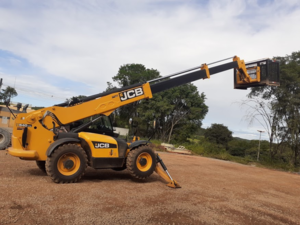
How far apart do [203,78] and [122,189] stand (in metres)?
4.47

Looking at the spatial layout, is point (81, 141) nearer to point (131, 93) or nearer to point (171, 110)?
point (131, 93)

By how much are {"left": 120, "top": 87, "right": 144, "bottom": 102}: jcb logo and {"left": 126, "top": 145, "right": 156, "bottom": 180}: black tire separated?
1457mm

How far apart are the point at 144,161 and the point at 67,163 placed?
2064 mm

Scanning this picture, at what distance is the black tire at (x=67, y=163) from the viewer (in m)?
5.60

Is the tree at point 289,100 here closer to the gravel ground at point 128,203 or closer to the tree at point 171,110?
the gravel ground at point 128,203

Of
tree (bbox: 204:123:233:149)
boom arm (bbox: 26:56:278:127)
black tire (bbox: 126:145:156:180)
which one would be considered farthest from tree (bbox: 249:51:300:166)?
A: tree (bbox: 204:123:233:149)

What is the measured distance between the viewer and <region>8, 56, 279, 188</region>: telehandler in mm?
5805

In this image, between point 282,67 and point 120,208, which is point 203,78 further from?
point 282,67

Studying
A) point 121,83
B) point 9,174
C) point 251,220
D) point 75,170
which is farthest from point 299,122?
point 121,83

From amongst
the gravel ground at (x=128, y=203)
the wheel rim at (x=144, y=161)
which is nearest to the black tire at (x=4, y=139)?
the gravel ground at (x=128, y=203)

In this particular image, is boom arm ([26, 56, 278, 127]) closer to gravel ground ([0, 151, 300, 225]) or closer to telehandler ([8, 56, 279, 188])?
telehandler ([8, 56, 279, 188])

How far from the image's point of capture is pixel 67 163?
5.79 m

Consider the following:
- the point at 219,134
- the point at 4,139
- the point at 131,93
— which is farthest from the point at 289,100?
the point at 219,134

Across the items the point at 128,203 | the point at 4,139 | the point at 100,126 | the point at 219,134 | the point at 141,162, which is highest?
the point at 219,134
